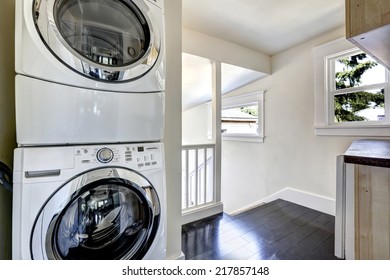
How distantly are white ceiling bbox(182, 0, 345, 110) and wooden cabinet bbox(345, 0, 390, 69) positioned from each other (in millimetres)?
1193

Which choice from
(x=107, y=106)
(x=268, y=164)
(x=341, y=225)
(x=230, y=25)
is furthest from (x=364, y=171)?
(x=268, y=164)

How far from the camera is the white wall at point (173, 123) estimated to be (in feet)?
4.26

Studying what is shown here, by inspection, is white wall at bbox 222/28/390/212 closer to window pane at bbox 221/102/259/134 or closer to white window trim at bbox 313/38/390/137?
white window trim at bbox 313/38/390/137

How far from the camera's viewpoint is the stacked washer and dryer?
0.72 meters

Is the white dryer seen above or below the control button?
above

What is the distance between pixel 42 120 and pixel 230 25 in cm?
199

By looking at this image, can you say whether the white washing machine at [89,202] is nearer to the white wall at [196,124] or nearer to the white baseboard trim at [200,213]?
the white baseboard trim at [200,213]

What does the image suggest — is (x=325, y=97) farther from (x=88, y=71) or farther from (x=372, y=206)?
(x=88, y=71)

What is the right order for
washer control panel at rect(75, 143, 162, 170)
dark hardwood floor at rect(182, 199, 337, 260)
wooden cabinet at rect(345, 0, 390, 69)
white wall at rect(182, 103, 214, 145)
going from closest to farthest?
wooden cabinet at rect(345, 0, 390, 69) < washer control panel at rect(75, 143, 162, 170) < dark hardwood floor at rect(182, 199, 337, 260) < white wall at rect(182, 103, 214, 145)

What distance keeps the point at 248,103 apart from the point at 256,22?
142 centimetres

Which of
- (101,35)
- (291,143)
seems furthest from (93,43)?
(291,143)

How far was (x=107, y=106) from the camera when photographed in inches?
34.3

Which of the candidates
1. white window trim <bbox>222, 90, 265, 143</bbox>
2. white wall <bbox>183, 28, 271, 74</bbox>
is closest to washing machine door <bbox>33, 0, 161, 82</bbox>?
white wall <bbox>183, 28, 271, 74</bbox>

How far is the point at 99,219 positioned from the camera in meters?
0.91
